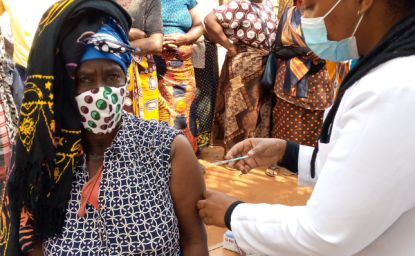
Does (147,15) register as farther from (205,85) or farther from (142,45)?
(205,85)

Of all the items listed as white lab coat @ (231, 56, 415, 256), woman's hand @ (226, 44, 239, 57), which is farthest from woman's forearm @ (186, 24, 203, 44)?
white lab coat @ (231, 56, 415, 256)

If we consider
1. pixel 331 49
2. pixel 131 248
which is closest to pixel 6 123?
pixel 131 248

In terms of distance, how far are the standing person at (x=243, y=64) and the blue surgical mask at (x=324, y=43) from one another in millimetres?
2876

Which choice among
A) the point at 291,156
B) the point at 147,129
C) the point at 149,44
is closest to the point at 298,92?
the point at 149,44

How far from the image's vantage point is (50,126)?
1335 mm

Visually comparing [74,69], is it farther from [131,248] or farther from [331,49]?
[331,49]

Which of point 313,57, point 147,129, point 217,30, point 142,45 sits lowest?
point 147,129

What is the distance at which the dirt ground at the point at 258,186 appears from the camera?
3.90 m

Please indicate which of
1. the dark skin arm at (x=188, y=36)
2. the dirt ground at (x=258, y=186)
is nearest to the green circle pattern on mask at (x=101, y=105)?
the dark skin arm at (x=188, y=36)

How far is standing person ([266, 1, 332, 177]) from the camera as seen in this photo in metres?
3.80

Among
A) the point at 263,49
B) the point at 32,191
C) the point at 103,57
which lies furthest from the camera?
the point at 263,49

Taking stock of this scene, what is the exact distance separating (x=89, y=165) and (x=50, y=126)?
321mm

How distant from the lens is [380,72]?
88 cm

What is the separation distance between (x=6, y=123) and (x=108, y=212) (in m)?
1.80
